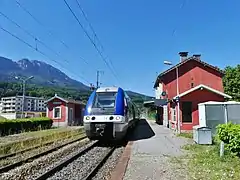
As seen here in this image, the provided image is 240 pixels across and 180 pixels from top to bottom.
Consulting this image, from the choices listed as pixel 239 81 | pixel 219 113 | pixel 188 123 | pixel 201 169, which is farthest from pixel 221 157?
pixel 239 81

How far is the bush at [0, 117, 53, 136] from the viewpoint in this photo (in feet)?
67.3

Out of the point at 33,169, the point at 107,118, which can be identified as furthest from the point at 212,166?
the point at 107,118

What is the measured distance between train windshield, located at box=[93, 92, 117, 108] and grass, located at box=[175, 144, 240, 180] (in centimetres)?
524

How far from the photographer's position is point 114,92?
1427cm

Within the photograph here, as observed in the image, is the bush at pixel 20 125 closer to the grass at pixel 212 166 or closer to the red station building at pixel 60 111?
the red station building at pixel 60 111

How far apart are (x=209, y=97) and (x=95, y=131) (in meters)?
11.3

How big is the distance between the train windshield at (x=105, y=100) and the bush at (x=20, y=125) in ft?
31.6

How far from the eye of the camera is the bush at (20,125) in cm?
2051

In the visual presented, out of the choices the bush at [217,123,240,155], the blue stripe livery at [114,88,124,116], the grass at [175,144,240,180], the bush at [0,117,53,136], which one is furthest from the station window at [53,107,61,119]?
the bush at [217,123,240,155]

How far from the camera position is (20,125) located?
22.9 metres

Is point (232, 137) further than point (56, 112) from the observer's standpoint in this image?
No

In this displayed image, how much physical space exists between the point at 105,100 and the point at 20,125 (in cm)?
1187

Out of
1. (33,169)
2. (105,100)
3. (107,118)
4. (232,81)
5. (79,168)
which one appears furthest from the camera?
(232,81)

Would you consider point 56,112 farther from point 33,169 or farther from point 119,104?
point 33,169
